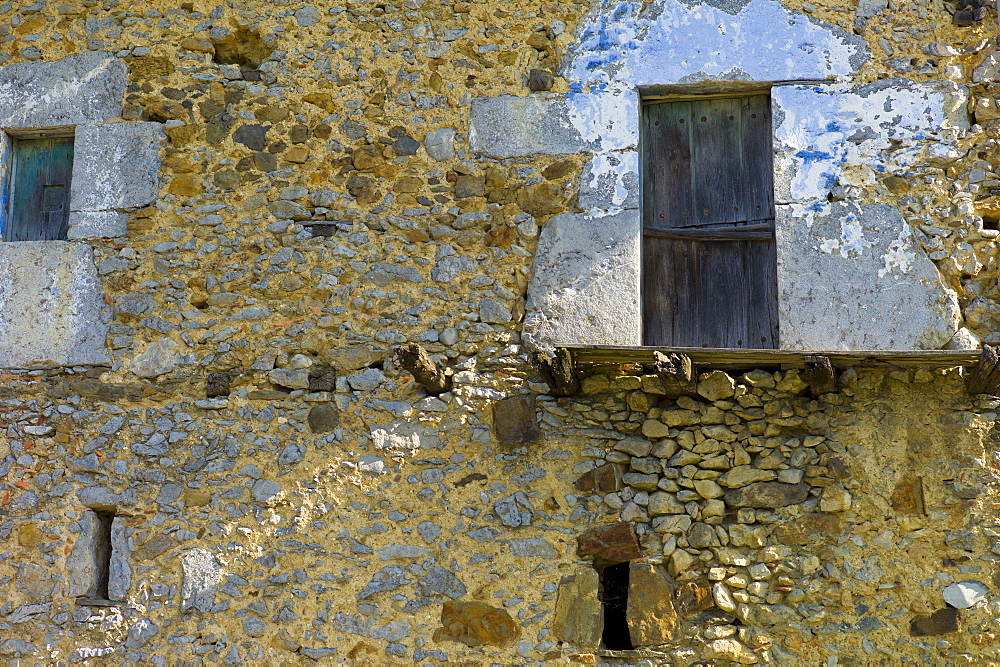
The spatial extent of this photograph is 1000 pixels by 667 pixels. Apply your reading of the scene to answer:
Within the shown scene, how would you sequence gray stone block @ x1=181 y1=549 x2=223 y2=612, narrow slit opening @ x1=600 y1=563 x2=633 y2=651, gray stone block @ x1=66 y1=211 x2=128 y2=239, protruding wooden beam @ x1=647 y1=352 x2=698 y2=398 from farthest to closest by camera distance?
gray stone block @ x1=66 y1=211 x2=128 y2=239, gray stone block @ x1=181 y1=549 x2=223 y2=612, narrow slit opening @ x1=600 y1=563 x2=633 y2=651, protruding wooden beam @ x1=647 y1=352 x2=698 y2=398

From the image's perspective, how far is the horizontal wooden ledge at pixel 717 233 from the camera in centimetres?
472

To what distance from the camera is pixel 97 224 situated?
5.00 meters

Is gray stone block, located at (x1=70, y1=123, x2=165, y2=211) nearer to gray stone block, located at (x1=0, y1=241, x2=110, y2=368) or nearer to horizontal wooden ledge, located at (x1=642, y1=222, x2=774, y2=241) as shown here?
gray stone block, located at (x1=0, y1=241, x2=110, y2=368)

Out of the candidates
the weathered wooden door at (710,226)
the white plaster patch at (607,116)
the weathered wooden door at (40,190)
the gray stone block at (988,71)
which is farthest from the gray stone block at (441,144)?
the gray stone block at (988,71)

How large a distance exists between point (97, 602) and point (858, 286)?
356 cm

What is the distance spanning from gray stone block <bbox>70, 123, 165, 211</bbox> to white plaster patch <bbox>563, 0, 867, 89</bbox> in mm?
2041

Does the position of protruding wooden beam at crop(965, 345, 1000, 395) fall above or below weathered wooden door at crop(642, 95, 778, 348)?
below

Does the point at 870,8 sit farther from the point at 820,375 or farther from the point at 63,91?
the point at 63,91

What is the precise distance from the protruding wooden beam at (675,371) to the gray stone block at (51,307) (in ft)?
8.35

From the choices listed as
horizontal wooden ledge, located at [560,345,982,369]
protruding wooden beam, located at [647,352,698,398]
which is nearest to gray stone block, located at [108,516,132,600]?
horizontal wooden ledge, located at [560,345,982,369]

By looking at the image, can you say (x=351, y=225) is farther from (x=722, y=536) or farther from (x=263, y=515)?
(x=722, y=536)

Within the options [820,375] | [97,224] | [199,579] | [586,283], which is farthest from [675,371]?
[97,224]

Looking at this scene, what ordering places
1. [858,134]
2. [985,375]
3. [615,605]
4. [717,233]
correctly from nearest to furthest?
[985,375], [615,605], [858,134], [717,233]

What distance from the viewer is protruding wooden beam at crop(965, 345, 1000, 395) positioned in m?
3.98
